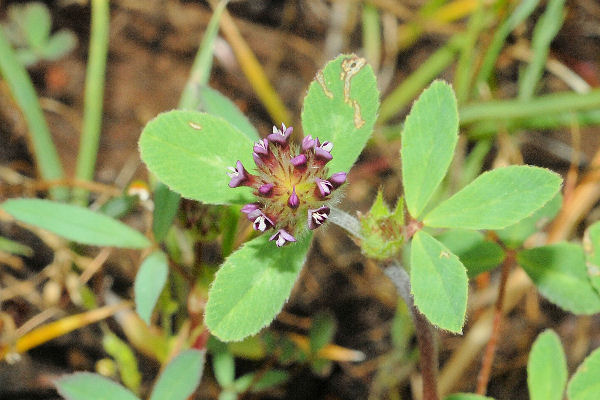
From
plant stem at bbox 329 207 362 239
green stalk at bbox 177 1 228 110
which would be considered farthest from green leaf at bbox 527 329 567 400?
green stalk at bbox 177 1 228 110

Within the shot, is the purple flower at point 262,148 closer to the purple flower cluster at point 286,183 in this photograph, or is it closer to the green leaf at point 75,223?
the purple flower cluster at point 286,183

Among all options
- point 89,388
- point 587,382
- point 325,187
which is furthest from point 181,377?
point 587,382

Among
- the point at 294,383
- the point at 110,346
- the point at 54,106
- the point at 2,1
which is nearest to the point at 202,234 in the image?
the point at 110,346

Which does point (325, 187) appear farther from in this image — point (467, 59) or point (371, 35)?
point (371, 35)

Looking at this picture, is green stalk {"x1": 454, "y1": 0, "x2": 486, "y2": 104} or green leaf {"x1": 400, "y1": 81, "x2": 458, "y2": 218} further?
green stalk {"x1": 454, "y1": 0, "x2": 486, "y2": 104}

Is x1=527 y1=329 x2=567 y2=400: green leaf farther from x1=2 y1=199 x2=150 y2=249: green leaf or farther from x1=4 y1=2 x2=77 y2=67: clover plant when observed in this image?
x1=4 y1=2 x2=77 y2=67: clover plant

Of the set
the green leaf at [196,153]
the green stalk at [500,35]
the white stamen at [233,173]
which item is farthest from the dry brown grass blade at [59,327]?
the green stalk at [500,35]
